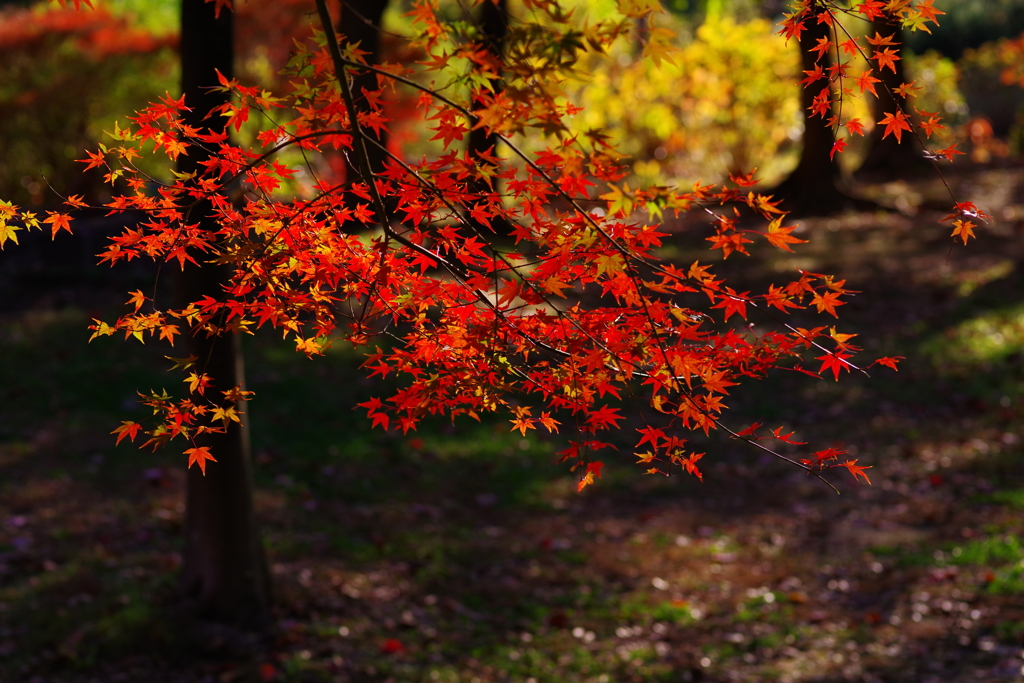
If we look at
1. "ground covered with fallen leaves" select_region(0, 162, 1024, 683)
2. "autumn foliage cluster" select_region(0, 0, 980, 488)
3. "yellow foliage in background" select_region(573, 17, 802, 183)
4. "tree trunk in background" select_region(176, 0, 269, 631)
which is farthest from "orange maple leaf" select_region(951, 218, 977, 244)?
"yellow foliage in background" select_region(573, 17, 802, 183)

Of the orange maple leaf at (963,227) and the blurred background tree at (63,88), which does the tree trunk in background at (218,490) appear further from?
the blurred background tree at (63,88)

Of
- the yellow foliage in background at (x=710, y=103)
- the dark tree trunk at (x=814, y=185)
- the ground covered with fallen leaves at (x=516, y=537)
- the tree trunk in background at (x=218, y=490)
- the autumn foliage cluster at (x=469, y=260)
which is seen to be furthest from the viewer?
the yellow foliage in background at (x=710, y=103)

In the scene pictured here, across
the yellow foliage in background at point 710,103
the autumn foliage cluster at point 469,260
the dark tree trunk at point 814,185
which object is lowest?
the autumn foliage cluster at point 469,260

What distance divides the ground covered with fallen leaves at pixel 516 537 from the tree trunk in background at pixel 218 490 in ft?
0.64

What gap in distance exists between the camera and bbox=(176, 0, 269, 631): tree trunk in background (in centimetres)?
418

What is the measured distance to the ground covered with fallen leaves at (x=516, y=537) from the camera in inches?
187

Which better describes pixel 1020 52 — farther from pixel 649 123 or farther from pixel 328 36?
pixel 328 36

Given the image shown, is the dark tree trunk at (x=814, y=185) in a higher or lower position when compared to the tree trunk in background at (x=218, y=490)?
higher

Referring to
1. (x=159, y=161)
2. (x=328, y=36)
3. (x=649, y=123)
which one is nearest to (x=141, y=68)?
(x=159, y=161)

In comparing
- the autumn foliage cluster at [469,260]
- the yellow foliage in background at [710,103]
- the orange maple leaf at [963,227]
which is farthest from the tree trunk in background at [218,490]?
the yellow foliage in background at [710,103]

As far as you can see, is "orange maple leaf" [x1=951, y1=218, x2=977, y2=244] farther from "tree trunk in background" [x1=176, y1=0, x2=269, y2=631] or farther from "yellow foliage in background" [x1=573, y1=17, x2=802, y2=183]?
"yellow foliage in background" [x1=573, y1=17, x2=802, y2=183]

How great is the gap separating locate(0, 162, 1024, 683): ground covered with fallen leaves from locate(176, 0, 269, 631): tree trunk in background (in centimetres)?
20

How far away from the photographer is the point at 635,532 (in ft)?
20.7

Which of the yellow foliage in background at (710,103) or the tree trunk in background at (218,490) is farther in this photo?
the yellow foliage in background at (710,103)
